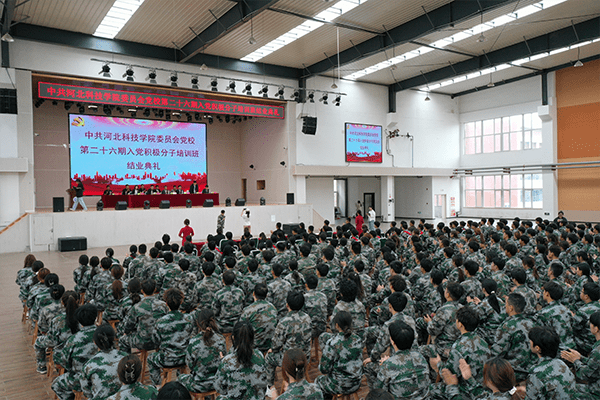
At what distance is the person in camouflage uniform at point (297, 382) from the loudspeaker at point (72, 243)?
13.8 metres

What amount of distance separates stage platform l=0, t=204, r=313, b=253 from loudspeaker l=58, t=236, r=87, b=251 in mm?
461

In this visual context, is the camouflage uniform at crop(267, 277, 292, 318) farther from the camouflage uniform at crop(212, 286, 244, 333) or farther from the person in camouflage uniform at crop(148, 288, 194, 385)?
the person in camouflage uniform at crop(148, 288, 194, 385)

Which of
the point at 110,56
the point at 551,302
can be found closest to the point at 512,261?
the point at 551,302

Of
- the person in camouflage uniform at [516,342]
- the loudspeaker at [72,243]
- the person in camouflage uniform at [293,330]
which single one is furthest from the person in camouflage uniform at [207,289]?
the loudspeaker at [72,243]

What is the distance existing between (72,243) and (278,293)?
11.6m

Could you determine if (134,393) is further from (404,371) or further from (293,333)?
(404,371)

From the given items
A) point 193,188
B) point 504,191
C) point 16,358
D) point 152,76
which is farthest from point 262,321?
point 504,191

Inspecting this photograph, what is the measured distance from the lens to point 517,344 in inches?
147

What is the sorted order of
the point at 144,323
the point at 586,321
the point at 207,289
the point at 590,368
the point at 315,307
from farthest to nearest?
the point at 207,289 < the point at 315,307 < the point at 144,323 < the point at 586,321 < the point at 590,368

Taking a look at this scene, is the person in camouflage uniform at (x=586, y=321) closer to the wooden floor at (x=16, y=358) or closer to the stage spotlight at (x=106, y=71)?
the wooden floor at (x=16, y=358)

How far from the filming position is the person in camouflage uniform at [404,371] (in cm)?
309

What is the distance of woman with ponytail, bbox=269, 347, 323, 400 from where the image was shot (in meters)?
2.71

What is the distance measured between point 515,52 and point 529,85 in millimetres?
5696

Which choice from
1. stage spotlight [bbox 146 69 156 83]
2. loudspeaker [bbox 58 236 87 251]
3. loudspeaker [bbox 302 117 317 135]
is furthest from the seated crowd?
loudspeaker [bbox 302 117 317 135]
